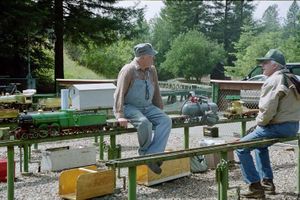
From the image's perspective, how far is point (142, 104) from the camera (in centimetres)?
551

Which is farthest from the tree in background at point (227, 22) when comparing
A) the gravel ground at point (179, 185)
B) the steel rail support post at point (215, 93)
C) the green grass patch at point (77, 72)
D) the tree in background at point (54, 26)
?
the gravel ground at point (179, 185)

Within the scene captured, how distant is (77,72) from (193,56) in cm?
2188

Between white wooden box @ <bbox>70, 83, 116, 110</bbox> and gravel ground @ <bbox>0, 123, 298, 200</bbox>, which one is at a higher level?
white wooden box @ <bbox>70, 83, 116, 110</bbox>

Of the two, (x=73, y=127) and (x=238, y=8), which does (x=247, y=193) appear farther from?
(x=238, y=8)

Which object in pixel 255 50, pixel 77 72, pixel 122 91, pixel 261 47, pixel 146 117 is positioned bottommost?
pixel 146 117

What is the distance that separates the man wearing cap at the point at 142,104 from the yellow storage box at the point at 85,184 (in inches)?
23.4

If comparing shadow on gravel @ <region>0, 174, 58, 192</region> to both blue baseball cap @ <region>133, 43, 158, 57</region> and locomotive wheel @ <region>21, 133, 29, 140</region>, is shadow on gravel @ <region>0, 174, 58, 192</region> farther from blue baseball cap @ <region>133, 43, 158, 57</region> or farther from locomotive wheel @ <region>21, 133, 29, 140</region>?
blue baseball cap @ <region>133, 43, 158, 57</region>

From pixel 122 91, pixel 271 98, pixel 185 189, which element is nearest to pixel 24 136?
pixel 122 91

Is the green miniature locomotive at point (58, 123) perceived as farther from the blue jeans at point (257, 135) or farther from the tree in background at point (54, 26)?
the tree in background at point (54, 26)

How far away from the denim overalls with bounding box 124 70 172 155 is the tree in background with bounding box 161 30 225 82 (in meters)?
47.3

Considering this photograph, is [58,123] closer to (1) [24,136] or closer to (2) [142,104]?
(1) [24,136]

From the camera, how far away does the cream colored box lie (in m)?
6.07

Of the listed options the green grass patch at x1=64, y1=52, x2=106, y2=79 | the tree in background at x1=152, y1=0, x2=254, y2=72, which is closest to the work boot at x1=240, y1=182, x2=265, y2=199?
the green grass patch at x1=64, y1=52, x2=106, y2=79

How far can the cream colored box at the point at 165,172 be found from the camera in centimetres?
607
